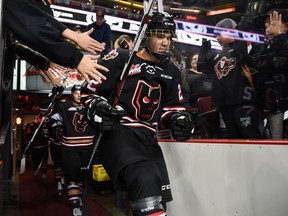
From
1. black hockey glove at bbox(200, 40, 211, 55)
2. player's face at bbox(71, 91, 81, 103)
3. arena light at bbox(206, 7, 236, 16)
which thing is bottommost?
player's face at bbox(71, 91, 81, 103)

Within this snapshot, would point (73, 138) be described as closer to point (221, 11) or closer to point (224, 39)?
point (224, 39)

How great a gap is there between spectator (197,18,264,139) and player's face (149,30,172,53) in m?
0.93

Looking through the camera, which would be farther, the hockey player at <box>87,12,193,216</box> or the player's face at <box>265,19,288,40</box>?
the player's face at <box>265,19,288,40</box>

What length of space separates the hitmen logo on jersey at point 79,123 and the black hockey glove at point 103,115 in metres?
2.37

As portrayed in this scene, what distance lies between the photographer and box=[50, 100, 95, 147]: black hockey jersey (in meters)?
4.28

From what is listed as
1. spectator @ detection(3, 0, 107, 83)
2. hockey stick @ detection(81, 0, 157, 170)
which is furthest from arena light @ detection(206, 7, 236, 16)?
spectator @ detection(3, 0, 107, 83)

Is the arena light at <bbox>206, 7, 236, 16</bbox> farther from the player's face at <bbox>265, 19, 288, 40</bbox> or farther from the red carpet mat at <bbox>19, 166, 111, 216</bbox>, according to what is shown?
the red carpet mat at <bbox>19, 166, 111, 216</bbox>

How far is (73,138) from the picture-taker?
14.0 ft

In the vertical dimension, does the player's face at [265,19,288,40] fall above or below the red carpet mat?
above

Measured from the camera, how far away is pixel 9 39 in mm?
1524

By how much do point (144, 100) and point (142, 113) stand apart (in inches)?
3.6

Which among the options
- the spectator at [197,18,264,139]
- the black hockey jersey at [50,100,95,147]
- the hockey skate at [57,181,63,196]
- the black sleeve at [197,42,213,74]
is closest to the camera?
the spectator at [197,18,264,139]

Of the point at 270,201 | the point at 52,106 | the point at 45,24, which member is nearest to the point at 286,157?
the point at 270,201

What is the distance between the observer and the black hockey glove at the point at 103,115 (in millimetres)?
1904
